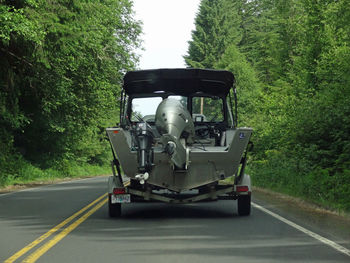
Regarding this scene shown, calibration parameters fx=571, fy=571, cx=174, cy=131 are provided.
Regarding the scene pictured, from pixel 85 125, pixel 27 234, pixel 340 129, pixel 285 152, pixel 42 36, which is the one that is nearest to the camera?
pixel 27 234

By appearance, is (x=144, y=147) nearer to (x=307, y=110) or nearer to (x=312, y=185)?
(x=312, y=185)

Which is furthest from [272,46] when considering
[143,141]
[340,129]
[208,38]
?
[143,141]

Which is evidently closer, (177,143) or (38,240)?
(38,240)

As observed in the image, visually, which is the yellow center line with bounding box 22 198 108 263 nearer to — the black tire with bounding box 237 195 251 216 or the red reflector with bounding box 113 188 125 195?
the red reflector with bounding box 113 188 125 195

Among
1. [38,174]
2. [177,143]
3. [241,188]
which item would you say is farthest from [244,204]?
[38,174]

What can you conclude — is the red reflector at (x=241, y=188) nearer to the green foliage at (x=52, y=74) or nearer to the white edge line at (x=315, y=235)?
the white edge line at (x=315, y=235)

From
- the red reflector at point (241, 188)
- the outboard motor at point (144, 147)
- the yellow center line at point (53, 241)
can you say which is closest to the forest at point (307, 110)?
the red reflector at point (241, 188)

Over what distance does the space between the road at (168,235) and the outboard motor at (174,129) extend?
51.3 inches

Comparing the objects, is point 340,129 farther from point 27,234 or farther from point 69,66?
point 69,66

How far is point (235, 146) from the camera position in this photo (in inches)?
440

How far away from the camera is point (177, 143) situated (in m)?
10.6

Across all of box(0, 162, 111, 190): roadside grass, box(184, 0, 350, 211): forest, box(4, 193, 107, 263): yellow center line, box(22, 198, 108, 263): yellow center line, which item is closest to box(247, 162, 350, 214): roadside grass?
box(184, 0, 350, 211): forest

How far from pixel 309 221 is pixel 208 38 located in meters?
62.2

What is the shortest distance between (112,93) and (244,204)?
2361 cm
